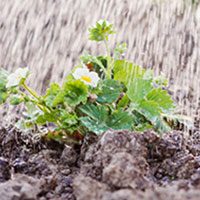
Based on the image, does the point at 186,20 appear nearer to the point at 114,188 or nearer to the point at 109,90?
the point at 109,90

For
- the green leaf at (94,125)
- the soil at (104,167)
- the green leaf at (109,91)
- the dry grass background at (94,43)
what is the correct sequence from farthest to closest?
1. the dry grass background at (94,43)
2. the green leaf at (109,91)
3. the green leaf at (94,125)
4. the soil at (104,167)

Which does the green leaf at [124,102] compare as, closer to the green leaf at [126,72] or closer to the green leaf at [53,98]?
the green leaf at [126,72]

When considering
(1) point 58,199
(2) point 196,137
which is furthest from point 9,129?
(2) point 196,137

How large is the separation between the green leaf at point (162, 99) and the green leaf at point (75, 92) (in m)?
0.24

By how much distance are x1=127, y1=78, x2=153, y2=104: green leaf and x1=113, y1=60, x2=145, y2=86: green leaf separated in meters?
0.12

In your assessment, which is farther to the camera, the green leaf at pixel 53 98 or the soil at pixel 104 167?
the green leaf at pixel 53 98

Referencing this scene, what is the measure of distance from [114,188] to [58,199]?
0.57 ft

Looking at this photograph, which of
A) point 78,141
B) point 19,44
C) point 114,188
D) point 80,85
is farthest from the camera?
point 19,44

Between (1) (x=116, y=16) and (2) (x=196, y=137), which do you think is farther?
(1) (x=116, y=16)

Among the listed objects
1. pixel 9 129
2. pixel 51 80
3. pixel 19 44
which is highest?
pixel 19 44

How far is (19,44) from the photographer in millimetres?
1743

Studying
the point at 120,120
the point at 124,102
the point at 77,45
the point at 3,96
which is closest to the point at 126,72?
the point at 124,102

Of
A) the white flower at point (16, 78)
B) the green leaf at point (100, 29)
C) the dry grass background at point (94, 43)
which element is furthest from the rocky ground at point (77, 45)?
the green leaf at point (100, 29)

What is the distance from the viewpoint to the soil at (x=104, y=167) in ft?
2.37
